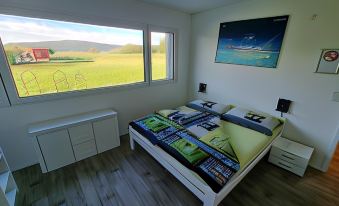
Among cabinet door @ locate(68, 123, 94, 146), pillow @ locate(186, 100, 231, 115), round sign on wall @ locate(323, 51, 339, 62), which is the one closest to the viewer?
round sign on wall @ locate(323, 51, 339, 62)

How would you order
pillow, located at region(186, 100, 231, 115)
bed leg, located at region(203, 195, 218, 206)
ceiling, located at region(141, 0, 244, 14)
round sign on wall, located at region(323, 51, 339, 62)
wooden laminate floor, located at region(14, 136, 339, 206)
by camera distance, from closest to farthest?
1. bed leg, located at region(203, 195, 218, 206)
2. wooden laminate floor, located at region(14, 136, 339, 206)
3. round sign on wall, located at region(323, 51, 339, 62)
4. ceiling, located at region(141, 0, 244, 14)
5. pillow, located at region(186, 100, 231, 115)

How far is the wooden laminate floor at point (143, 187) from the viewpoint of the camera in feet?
5.52

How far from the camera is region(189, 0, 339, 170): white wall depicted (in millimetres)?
1890

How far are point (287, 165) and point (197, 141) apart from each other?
1367 mm

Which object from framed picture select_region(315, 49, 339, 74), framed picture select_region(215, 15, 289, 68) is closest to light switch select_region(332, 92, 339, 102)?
framed picture select_region(315, 49, 339, 74)

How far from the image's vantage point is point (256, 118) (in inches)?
91.9

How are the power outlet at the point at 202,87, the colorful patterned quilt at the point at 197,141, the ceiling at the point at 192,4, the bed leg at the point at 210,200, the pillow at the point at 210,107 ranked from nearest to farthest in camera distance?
the bed leg at the point at 210,200
the colorful patterned quilt at the point at 197,141
the ceiling at the point at 192,4
the pillow at the point at 210,107
the power outlet at the point at 202,87

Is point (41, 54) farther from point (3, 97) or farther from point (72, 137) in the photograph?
point (72, 137)

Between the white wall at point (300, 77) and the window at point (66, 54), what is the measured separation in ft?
6.14

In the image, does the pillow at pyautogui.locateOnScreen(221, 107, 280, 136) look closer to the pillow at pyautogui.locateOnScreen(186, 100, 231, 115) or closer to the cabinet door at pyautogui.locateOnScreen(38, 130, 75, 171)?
the pillow at pyautogui.locateOnScreen(186, 100, 231, 115)

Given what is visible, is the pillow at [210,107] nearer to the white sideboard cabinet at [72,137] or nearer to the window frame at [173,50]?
the window frame at [173,50]

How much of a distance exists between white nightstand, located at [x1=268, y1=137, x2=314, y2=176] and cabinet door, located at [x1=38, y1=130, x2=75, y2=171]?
294 cm

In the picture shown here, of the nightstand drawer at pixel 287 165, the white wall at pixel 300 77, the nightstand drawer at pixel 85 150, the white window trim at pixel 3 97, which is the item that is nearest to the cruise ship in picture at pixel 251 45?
the white wall at pixel 300 77

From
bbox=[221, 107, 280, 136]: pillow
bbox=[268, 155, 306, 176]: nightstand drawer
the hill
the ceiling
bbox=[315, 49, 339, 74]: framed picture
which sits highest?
the ceiling
